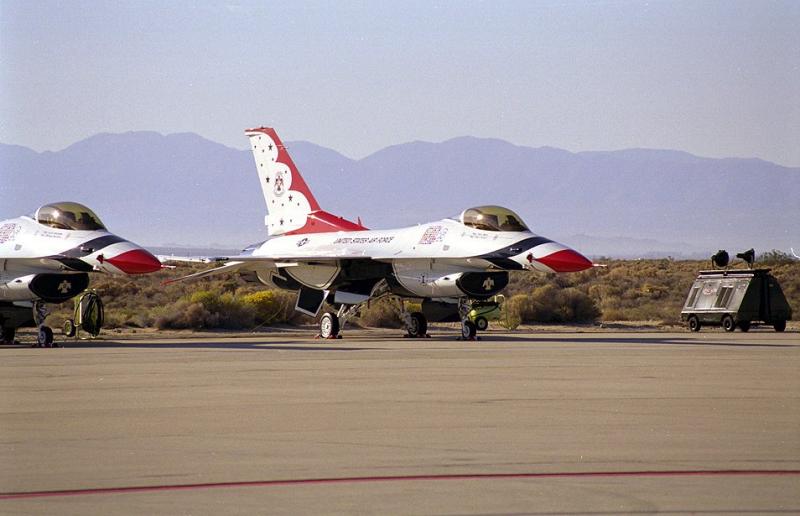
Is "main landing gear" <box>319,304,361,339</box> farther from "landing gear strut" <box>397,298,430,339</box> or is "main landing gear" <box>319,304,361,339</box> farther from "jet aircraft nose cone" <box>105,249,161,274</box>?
"jet aircraft nose cone" <box>105,249,161,274</box>

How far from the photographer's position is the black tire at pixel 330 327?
2917 cm

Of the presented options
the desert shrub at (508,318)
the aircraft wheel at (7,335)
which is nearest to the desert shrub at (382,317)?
the desert shrub at (508,318)

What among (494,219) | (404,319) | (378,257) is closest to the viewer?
(494,219)

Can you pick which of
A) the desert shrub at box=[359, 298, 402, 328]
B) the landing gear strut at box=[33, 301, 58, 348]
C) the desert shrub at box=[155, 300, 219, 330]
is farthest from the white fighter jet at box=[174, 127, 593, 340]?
the landing gear strut at box=[33, 301, 58, 348]

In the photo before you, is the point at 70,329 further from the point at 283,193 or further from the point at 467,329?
the point at 467,329

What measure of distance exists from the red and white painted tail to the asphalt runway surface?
45.0 feet

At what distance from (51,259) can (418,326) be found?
914 centimetres

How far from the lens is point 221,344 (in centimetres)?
2570

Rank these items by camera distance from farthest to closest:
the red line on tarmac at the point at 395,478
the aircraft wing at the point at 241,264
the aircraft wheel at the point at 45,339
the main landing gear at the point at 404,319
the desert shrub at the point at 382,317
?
the desert shrub at the point at 382,317 < the aircraft wing at the point at 241,264 < the main landing gear at the point at 404,319 < the aircraft wheel at the point at 45,339 < the red line on tarmac at the point at 395,478

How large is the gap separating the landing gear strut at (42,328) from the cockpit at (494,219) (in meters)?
8.84

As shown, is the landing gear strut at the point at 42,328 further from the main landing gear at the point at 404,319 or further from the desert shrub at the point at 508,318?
the desert shrub at the point at 508,318

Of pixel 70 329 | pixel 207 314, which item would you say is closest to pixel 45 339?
pixel 70 329

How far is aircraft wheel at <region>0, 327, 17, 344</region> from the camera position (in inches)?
992

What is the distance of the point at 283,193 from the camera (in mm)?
33625
